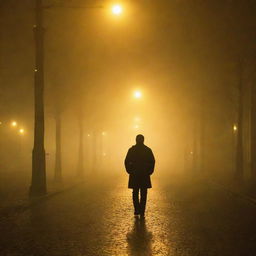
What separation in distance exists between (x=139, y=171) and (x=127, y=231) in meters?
2.58

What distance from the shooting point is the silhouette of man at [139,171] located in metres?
12.3

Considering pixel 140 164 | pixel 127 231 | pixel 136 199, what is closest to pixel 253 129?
pixel 140 164

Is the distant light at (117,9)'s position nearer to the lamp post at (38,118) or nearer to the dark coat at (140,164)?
the lamp post at (38,118)

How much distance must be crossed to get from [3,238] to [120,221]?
11.4 feet

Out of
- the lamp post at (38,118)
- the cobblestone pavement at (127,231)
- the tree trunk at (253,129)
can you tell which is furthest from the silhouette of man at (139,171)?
the tree trunk at (253,129)

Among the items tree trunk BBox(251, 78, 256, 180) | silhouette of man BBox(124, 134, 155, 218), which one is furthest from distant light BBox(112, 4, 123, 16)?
tree trunk BBox(251, 78, 256, 180)

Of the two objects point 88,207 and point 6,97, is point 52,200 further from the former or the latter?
point 6,97

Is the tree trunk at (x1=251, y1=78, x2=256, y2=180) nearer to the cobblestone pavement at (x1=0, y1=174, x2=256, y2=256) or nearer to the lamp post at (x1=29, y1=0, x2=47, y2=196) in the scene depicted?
the cobblestone pavement at (x1=0, y1=174, x2=256, y2=256)

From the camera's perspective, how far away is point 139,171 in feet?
40.6

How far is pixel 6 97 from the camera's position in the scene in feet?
147

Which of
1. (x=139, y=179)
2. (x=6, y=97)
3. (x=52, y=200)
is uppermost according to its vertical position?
(x=6, y=97)

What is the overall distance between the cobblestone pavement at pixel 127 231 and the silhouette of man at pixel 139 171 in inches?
18.9

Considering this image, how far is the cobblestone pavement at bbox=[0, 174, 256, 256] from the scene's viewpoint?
26.7 ft

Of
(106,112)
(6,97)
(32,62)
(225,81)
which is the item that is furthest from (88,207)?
(106,112)
